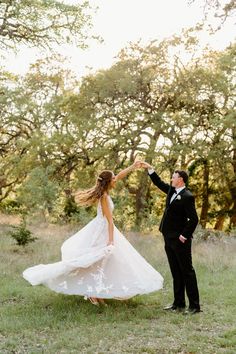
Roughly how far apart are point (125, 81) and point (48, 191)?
6.46m

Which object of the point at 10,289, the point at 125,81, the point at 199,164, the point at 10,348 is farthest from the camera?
the point at 199,164

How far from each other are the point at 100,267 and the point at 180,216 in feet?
5.06

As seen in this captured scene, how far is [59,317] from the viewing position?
7.64 metres

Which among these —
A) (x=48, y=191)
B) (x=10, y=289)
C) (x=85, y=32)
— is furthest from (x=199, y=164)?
(x=10, y=289)

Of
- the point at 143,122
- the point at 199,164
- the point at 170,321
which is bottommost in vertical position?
the point at 170,321

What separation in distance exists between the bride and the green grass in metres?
0.35

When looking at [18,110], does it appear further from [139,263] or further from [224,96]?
[139,263]

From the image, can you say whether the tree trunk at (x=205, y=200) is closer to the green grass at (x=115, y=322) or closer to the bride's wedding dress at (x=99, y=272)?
the green grass at (x=115, y=322)

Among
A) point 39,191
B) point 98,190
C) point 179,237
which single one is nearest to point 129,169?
point 98,190

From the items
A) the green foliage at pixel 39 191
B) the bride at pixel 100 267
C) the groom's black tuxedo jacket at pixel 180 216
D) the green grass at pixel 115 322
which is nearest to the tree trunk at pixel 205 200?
the green foliage at pixel 39 191

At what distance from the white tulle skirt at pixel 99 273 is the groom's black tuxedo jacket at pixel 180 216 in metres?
0.81

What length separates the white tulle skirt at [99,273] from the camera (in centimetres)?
803

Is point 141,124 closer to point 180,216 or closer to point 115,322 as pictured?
point 180,216

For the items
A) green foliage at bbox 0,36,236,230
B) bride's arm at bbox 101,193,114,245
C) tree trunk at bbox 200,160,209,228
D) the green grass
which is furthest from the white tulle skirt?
tree trunk at bbox 200,160,209,228
